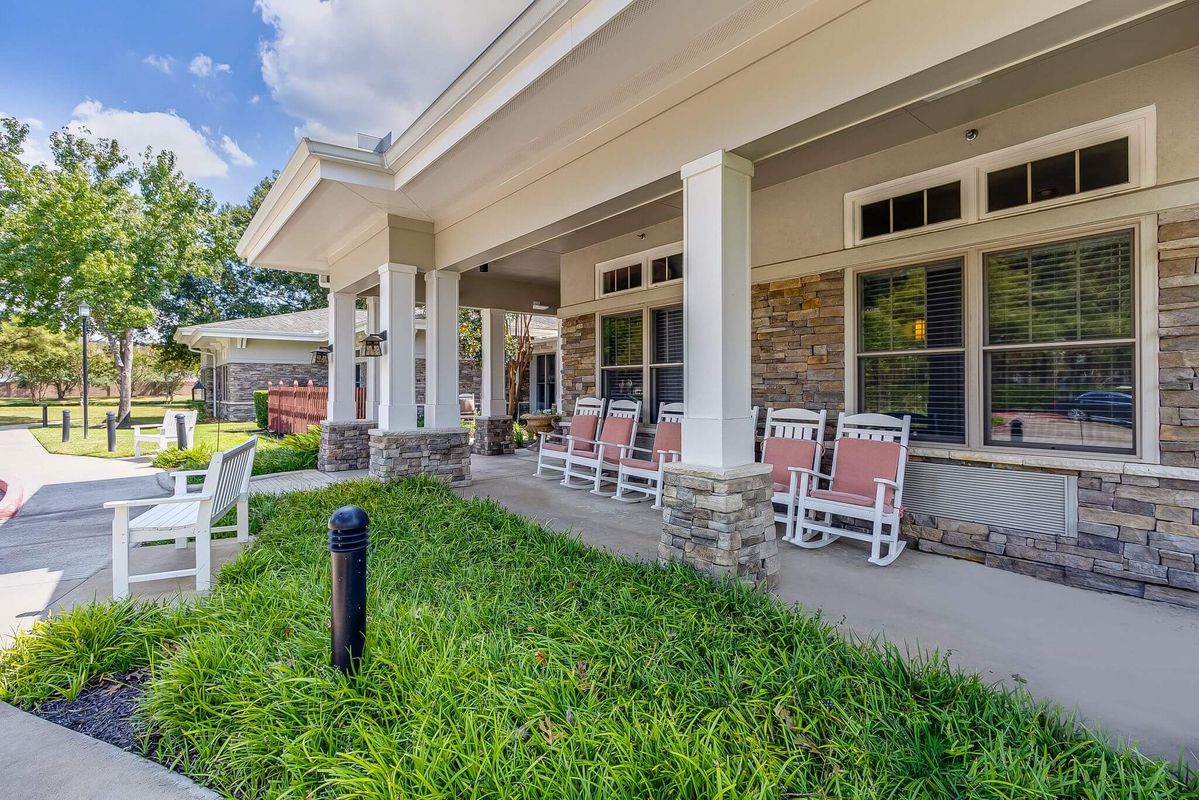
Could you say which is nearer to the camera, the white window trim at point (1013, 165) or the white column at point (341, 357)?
the white window trim at point (1013, 165)

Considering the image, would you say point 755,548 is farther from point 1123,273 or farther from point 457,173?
point 457,173

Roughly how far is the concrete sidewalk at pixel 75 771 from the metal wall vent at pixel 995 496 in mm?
4674

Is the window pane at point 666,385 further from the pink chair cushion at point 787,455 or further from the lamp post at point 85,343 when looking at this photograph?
the lamp post at point 85,343

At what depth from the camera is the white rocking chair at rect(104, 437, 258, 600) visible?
3459mm

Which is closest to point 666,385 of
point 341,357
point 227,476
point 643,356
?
point 643,356

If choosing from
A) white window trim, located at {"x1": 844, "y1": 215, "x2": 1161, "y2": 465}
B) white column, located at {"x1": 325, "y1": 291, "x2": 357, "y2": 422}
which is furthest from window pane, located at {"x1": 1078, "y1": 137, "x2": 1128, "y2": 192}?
white column, located at {"x1": 325, "y1": 291, "x2": 357, "y2": 422}

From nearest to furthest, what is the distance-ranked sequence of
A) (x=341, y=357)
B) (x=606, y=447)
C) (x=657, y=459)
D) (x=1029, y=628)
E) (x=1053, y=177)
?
(x=1029, y=628)
(x=1053, y=177)
(x=657, y=459)
(x=606, y=447)
(x=341, y=357)

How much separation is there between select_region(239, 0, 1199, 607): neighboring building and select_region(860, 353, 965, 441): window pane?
0.02 metres

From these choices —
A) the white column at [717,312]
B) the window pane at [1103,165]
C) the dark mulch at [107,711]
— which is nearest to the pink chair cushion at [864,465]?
the white column at [717,312]

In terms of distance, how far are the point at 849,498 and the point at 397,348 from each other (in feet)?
17.2

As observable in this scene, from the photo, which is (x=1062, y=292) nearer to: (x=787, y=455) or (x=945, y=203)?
(x=945, y=203)

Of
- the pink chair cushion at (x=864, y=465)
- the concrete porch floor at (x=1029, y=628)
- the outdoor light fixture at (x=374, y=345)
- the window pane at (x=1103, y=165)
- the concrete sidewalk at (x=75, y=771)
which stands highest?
the window pane at (x=1103, y=165)

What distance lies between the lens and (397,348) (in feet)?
22.5

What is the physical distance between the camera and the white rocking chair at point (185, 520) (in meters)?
3.46
